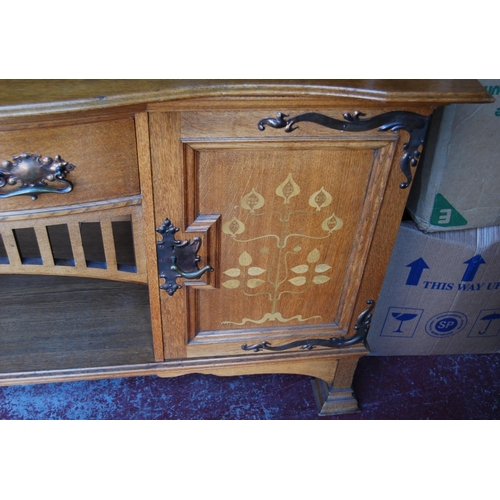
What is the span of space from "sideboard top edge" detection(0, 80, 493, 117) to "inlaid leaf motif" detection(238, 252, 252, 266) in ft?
1.02

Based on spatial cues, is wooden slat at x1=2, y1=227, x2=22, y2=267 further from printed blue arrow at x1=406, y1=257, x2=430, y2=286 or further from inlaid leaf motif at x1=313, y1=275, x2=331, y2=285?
printed blue arrow at x1=406, y1=257, x2=430, y2=286

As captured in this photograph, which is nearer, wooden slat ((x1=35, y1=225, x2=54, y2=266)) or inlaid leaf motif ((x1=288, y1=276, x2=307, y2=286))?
wooden slat ((x1=35, y1=225, x2=54, y2=266))

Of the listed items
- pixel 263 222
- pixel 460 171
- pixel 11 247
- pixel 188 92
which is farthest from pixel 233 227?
pixel 460 171

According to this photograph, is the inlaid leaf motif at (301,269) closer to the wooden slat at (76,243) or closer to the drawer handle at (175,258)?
the drawer handle at (175,258)

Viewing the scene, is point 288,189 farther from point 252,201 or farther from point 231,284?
point 231,284

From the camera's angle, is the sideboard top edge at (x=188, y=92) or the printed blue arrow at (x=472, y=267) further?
the printed blue arrow at (x=472, y=267)

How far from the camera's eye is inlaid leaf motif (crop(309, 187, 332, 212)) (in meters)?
0.89

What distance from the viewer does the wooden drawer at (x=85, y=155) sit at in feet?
2.49

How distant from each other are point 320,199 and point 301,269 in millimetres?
164

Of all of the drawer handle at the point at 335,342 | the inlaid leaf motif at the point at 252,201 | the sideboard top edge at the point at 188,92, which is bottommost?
the drawer handle at the point at 335,342

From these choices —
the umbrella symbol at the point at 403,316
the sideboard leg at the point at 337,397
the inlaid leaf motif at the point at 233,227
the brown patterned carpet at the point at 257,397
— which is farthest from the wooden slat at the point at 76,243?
the umbrella symbol at the point at 403,316

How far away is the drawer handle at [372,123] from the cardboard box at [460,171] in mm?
189

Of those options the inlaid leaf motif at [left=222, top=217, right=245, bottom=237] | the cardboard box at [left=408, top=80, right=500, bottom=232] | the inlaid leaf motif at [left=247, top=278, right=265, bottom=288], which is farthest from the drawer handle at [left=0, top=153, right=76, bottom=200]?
the cardboard box at [left=408, top=80, right=500, bottom=232]

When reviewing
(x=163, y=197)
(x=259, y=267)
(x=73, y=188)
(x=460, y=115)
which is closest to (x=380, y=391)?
(x=259, y=267)
